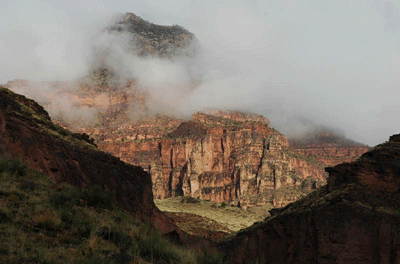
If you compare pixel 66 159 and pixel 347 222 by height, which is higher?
pixel 66 159

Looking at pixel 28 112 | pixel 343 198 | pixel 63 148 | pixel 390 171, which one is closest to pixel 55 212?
pixel 63 148

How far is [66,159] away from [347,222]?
67.4ft

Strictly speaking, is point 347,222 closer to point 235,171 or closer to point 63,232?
point 63,232

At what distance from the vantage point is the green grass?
8336mm

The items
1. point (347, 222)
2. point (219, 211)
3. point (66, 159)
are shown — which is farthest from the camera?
point (219, 211)

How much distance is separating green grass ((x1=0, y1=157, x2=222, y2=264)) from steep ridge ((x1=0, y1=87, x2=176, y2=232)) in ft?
6.18

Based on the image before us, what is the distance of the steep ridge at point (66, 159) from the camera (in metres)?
22.3

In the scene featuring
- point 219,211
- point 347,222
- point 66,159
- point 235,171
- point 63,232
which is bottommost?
point 219,211

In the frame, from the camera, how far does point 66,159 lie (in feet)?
88.4

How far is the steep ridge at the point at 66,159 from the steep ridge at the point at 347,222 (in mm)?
9590

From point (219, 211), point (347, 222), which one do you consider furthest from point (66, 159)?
point (219, 211)

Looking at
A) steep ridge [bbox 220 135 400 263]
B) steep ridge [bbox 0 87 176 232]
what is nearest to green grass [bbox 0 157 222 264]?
steep ridge [bbox 0 87 176 232]

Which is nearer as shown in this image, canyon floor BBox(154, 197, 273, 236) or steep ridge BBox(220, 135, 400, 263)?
steep ridge BBox(220, 135, 400, 263)

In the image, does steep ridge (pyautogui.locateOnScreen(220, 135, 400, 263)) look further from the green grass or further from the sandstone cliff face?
the sandstone cliff face
